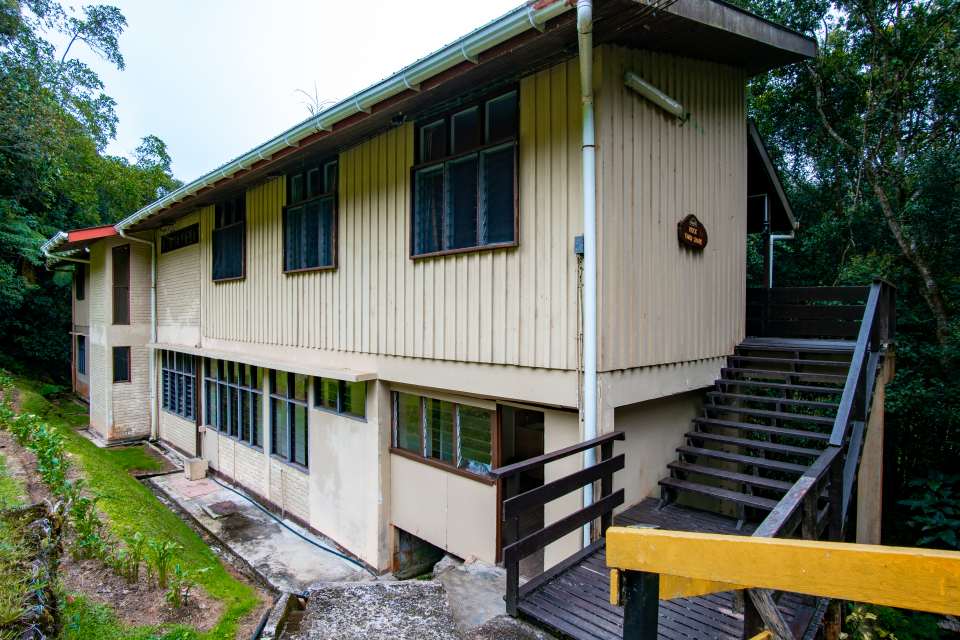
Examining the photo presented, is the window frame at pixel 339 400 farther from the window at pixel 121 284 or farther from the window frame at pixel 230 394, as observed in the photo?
the window at pixel 121 284

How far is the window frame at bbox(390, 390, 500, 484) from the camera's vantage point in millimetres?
5652

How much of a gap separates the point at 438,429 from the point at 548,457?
108 inches

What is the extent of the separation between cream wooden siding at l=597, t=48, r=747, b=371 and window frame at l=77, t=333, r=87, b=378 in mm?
21017

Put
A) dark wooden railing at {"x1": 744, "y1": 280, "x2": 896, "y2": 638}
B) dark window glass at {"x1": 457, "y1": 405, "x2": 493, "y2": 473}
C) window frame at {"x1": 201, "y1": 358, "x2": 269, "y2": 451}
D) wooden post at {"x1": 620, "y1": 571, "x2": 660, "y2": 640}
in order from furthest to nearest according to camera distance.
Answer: window frame at {"x1": 201, "y1": 358, "x2": 269, "y2": 451}, dark window glass at {"x1": 457, "y1": 405, "x2": 493, "y2": 473}, dark wooden railing at {"x1": 744, "y1": 280, "x2": 896, "y2": 638}, wooden post at {"x1": 620, "y1": 571, "x2": 660, "y2": 640}

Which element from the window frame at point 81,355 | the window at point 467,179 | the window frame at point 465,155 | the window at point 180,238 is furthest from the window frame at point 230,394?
the window frame at point 81,355

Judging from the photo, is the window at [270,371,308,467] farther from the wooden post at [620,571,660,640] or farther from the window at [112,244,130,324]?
the wooden post at [620,571,660,640]

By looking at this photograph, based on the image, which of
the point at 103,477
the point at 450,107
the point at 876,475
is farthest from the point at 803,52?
the point at 103,477

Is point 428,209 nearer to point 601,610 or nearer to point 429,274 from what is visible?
point 429,274

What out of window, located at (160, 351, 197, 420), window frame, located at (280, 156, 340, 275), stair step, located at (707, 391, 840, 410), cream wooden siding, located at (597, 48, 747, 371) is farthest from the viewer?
window, located at (160, 351, 197, 420)

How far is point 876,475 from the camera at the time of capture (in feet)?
21.3

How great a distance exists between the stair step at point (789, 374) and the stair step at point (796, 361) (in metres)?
0.12

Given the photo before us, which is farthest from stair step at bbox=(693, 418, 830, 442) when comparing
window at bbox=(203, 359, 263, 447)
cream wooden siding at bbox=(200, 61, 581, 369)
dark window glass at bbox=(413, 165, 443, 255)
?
window at bbox=(203, 359, 263, 447)

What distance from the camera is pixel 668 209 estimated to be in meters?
5.45

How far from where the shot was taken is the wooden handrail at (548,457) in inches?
139
